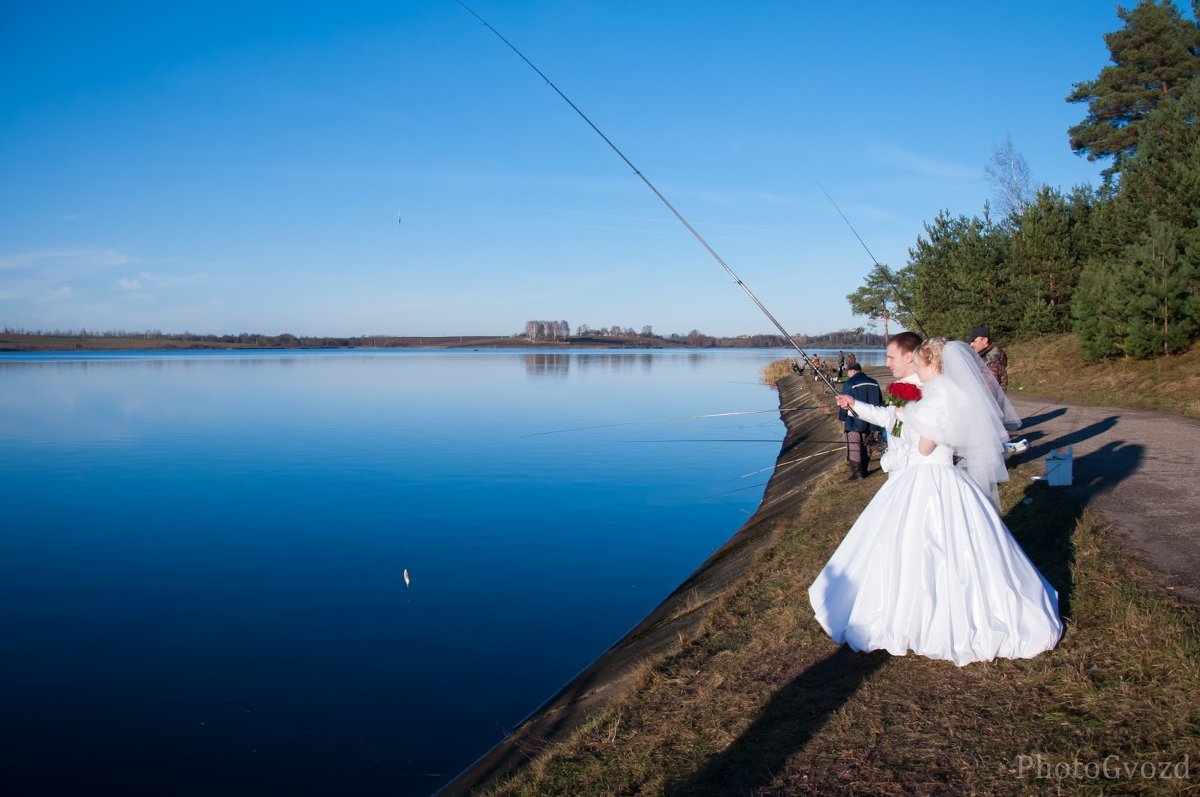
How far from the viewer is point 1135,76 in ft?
117

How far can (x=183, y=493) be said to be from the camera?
60.6 feet

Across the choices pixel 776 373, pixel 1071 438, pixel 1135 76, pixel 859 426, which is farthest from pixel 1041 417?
pixel 776 373

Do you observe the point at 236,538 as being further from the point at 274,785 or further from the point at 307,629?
the point at 274,785

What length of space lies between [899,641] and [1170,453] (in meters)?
9.26

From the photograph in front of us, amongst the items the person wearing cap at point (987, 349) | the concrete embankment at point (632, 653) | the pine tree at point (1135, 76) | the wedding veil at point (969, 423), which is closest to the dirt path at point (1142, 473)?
the person wearing cap at point (987, 349)

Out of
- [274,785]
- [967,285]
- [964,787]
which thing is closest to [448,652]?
[274,785]

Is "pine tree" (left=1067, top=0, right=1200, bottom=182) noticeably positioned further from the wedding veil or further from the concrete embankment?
the wedding veil

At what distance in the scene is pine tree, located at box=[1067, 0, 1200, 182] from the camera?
33750mm

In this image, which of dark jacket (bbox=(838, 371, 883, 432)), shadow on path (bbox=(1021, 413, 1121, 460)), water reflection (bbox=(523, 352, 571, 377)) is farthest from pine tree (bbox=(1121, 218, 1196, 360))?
water reflection (bbox=(523, 352, 571, 377))

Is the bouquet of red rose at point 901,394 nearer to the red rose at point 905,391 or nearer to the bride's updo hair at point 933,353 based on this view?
the red rose at point 905,391

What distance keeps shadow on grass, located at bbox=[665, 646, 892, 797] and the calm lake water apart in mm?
3094

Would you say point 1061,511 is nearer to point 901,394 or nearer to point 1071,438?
point 901,394

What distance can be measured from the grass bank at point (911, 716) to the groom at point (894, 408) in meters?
1.56

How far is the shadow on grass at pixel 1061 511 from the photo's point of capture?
714cm
